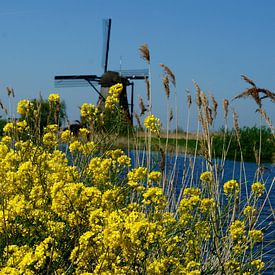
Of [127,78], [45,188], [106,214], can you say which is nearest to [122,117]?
[45,188]

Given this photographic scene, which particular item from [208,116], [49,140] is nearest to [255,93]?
[208,116]

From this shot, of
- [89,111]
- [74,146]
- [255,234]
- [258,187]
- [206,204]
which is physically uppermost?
[89,111]

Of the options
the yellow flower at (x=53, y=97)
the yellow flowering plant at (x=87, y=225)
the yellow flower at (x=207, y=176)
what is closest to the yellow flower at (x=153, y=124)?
the yellow flowering plant at (x=87, y=225)

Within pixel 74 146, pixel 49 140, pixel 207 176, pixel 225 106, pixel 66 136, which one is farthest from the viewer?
pixel 66 136

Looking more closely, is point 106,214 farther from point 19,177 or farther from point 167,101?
point 167,101

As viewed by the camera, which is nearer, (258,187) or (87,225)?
(87,225)

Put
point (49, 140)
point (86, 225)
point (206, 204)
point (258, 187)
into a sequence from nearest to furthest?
point (86, 225), point (206, 204), point (258, 187), point (49, 140)

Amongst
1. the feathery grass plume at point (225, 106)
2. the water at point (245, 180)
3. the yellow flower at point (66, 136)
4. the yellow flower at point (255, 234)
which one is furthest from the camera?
the yellow flower at point (66, 136)

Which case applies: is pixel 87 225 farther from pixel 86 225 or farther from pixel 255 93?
pixel 255 93

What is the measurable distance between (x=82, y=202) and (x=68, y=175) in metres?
1.04

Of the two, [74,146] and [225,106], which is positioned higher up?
[225,106]

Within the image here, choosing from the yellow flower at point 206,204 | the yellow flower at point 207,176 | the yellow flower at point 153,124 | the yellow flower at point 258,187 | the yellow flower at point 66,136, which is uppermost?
the yellow flower at point 153,124

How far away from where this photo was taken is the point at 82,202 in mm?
3039

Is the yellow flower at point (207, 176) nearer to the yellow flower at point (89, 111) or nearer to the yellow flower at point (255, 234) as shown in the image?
the yellow flower at point (255, 234)
